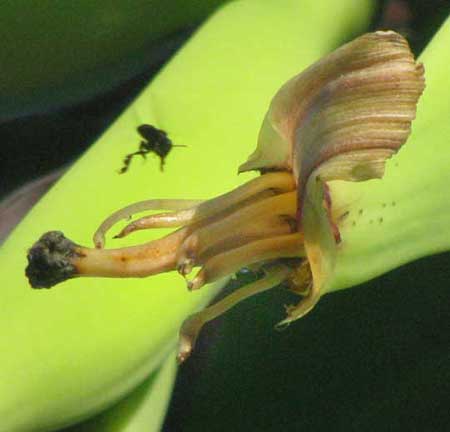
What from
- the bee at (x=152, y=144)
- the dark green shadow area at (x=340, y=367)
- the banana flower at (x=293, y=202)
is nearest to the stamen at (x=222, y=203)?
the banana flower at (x=293, y=202)

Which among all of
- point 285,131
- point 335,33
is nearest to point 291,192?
point 285,131

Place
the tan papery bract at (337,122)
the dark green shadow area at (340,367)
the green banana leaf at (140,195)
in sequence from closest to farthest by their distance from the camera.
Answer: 1. the tan papery bract at (337,122)
2. the green banana leaf at (140,195)
3. the dark green shadow area at (340,367)

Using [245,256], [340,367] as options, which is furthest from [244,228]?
[340,367]

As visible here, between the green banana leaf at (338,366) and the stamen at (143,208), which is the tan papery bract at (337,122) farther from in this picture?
the green banana leaf at (338,366)

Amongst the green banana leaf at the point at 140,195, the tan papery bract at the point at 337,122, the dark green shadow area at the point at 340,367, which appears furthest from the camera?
the dark green shadow area at the point at 340,367

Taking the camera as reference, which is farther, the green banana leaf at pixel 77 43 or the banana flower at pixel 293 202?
the green banana leaf at pixel 77 43

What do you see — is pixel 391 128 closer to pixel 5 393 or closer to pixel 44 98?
pixel 5 393

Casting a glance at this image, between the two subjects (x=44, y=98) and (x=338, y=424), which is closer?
(x=338, y=424)

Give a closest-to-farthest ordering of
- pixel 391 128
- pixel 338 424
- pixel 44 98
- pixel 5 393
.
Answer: pixel 391 128, pixel 5 393, pixel 338 424, pixel 44 98
